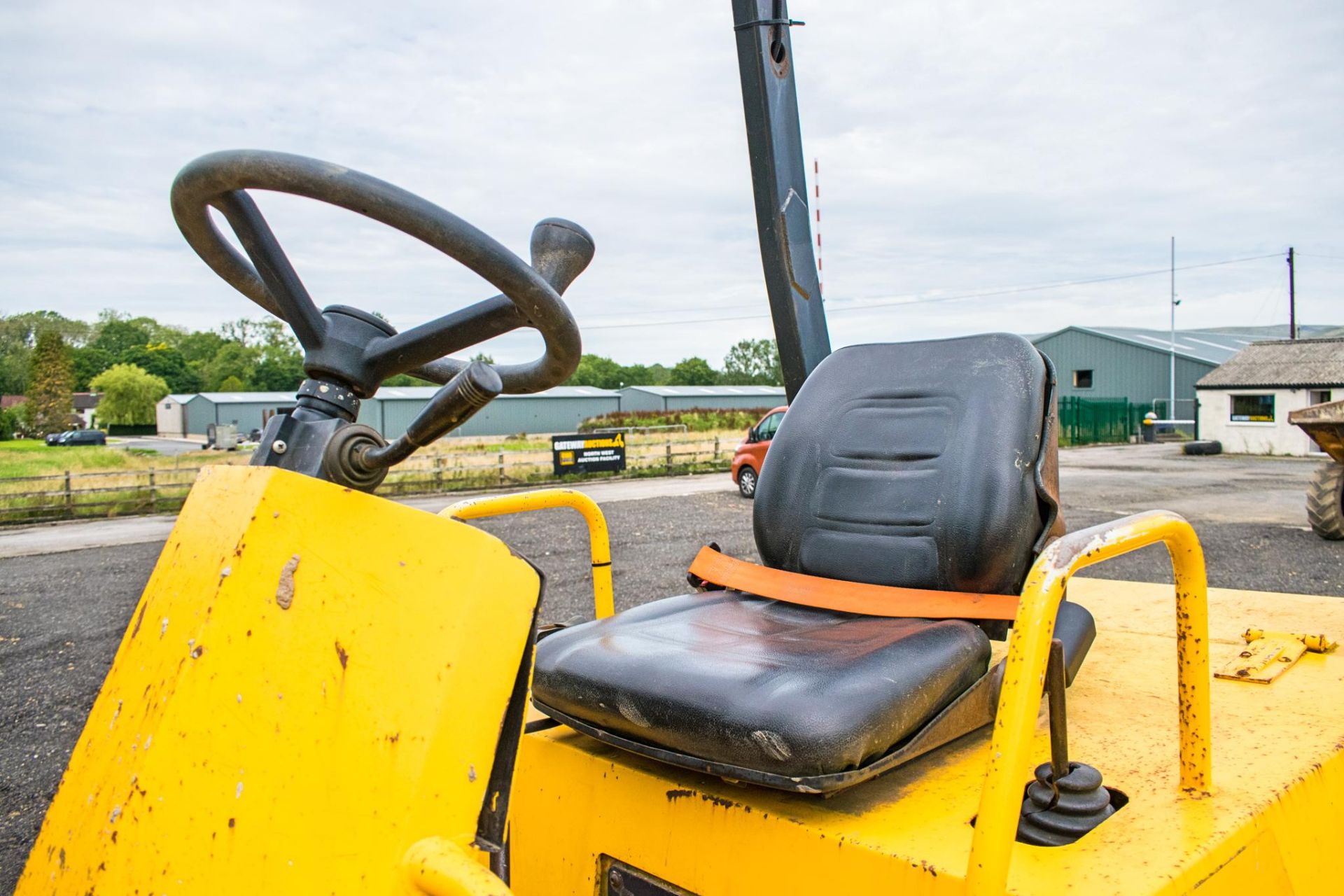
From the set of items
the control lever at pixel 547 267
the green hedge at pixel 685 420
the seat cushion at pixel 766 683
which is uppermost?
the control lever at pixel 547 267

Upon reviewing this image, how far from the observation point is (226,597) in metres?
0.99

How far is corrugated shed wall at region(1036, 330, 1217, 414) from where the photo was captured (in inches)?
1401

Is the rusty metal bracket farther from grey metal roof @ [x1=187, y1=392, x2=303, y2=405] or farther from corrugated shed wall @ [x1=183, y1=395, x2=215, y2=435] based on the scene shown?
corrugated shed wall @ [x1=183, y1=395, x2=215, y2=435]

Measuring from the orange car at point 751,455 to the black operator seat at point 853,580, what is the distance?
1233cm

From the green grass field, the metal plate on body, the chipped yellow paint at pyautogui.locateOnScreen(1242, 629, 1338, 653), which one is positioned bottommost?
the green grass field

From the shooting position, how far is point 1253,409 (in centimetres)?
2659

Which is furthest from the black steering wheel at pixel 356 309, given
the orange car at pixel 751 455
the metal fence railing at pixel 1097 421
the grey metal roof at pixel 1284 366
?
the metal fence railing at pixel 1097 421

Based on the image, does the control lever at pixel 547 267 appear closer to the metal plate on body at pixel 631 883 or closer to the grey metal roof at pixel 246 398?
the metal plate on body at pixel 631 883

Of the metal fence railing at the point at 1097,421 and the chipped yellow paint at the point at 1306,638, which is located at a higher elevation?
the chipped yellow paint at the point at 1306,638

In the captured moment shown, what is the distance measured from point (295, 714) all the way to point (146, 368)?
86.6 metres

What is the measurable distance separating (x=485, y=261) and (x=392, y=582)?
366mm

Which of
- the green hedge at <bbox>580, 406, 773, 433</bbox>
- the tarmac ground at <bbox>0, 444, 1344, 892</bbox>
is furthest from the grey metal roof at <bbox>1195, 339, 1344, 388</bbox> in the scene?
the green hedge at <bbox>580, 406, 773, 433</bbox>

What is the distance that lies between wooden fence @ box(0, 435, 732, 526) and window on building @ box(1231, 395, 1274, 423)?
15.1m

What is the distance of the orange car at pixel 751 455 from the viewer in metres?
14.8
